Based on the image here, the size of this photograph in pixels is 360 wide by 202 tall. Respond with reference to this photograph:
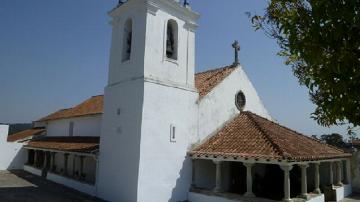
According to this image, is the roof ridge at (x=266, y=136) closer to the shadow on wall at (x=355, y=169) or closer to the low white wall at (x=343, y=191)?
the low white wall at (x=343, y=191)

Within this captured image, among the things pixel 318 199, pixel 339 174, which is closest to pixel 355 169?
pixel 339 174

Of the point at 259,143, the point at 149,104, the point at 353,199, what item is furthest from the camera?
the point at 353,199

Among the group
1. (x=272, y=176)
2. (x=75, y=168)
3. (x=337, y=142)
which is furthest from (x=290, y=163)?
(x=337, y=142)

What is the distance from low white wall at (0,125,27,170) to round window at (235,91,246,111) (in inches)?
766

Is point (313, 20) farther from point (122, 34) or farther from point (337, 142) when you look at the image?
point (337, 142)

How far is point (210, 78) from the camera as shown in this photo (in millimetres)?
17281

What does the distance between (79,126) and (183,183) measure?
11649 millimetres

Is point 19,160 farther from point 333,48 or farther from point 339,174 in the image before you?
point 333,48

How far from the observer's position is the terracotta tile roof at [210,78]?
1567 centimetres

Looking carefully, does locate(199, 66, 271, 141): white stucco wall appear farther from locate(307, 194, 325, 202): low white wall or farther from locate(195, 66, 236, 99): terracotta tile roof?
locate(307, 194, 325, 202): low white wall

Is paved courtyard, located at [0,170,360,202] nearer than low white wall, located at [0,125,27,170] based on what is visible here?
Yes

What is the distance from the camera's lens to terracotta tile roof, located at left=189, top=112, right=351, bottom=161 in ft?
39.2

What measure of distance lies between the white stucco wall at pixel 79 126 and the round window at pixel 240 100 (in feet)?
28.8

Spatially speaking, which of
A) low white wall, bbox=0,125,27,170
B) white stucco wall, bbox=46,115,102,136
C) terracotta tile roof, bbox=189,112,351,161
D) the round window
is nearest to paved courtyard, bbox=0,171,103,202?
white stucco wall, bbox=46,115,102,136
